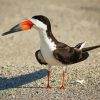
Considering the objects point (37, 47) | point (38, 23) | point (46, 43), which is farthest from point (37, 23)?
point (37, 47)

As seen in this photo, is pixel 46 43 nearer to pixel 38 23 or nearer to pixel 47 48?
pixel 47 48

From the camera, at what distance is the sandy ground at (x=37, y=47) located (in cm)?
937

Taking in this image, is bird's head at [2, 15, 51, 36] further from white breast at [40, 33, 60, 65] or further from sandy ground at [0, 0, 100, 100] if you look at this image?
sandy ground at [0, 0, 100, 100]

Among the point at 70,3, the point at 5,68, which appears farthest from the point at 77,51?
the point at 70,3

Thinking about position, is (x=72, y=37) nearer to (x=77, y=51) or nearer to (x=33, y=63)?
(x=33, y=63)

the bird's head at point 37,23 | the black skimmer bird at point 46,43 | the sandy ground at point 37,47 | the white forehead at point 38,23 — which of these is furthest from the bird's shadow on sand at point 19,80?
the white forehead at point 38,23

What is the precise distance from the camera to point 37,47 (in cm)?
1523

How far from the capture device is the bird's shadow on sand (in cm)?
990

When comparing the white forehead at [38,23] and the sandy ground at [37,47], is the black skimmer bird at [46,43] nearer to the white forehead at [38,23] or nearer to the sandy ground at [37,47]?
the white forehead at [38,23]

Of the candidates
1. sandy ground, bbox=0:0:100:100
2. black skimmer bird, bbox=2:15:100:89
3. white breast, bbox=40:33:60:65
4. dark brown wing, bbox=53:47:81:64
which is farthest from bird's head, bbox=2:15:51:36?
sandy ground, bbox=0:0:100:100

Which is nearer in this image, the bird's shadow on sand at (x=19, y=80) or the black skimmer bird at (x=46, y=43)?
the black skimmer bird at (x=46, y=43)

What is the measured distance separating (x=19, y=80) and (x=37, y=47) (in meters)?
5.06

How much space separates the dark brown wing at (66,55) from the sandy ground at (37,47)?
23.9 inches

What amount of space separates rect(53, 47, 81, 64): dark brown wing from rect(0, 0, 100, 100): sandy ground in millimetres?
607
